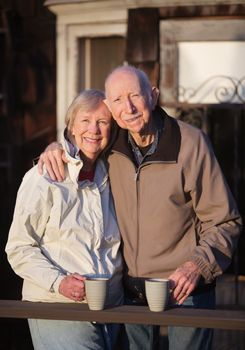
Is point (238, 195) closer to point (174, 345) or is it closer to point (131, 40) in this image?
point (131, 40)

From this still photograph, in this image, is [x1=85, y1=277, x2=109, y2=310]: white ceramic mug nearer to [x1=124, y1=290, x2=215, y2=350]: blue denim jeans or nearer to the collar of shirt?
[x1=124, y1=290, x2=215, y2=350]: blue denim jeans

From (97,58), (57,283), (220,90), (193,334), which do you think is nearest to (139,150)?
(57,283)

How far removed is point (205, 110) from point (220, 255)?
2.79 meters

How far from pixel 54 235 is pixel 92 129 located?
0.42 m

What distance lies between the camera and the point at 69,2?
645 cm

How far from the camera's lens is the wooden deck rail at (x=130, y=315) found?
9.43 feet

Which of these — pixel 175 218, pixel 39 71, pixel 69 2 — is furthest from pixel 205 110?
pixel 175 218

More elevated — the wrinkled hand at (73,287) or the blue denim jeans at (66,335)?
the wrinkled hand at (73,287)

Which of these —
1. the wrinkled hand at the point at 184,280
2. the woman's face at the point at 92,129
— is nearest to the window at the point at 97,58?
the woman's face at the point at 92,129

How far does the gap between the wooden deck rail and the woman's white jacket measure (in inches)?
6.2

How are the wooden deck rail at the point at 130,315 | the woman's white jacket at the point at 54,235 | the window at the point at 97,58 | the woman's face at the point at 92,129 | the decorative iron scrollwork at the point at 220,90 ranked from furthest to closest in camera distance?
the window at the point at 97,58, the decorative iron scrollwork at the point at 220,90, the woman's face at the point at 92,129, the woman's white jacket at the point at 54,235, the wooden deck rail at the point at 130,315

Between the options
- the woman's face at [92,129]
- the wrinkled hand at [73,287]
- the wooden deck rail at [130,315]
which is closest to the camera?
the wooden deck rail at [130,315]

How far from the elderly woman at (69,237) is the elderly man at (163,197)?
0.24 ft

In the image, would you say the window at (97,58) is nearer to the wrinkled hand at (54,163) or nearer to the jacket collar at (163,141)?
the jacket collar at (163,141)
